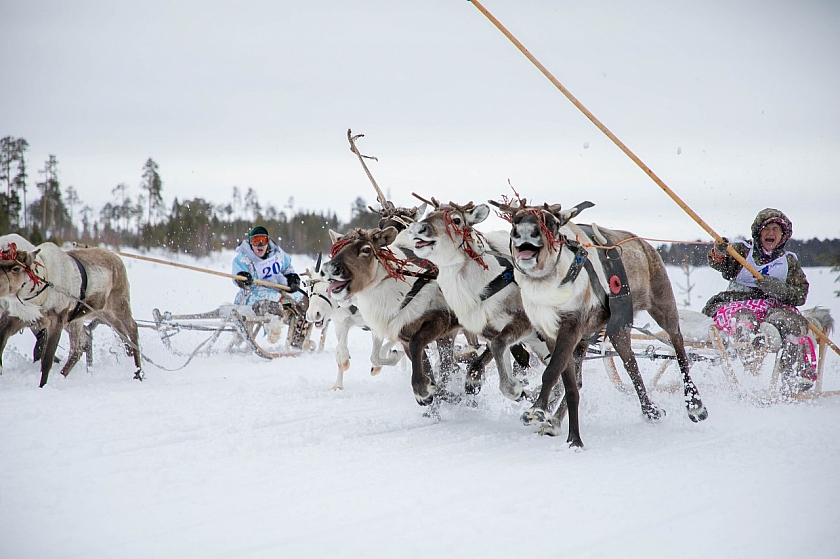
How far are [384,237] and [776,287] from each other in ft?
13.5

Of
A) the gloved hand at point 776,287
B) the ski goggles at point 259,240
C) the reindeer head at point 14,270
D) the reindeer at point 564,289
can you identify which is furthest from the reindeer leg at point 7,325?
the gloved hand at point 776,287

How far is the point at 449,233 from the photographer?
5.39 metres

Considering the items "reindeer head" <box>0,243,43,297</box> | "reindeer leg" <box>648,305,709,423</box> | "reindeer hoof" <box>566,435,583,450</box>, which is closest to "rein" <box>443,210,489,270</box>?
"reindeer hoof" <box>566,435,583,450</box>

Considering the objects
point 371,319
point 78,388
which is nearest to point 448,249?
point 371,319

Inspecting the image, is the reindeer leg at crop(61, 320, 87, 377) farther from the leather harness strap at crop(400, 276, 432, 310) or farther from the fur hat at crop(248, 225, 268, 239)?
the leather harness strap at crop(400, 276, 432, 310)

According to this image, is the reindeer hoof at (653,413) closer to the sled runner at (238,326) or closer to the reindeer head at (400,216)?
the reindeer head at (400,216)

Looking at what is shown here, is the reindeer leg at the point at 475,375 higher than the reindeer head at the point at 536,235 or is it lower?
lower

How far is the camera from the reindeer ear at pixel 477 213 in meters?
5.46

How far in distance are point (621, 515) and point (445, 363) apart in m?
3.16

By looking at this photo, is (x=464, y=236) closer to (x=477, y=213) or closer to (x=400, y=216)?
(x=477, y=213)

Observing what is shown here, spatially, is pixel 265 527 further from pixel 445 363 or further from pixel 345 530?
pixel 445 363

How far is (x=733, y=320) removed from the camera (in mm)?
7004

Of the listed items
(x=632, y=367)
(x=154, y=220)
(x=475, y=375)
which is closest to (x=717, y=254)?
(x=632, y=367)

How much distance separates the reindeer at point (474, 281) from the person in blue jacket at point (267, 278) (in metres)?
5.73
